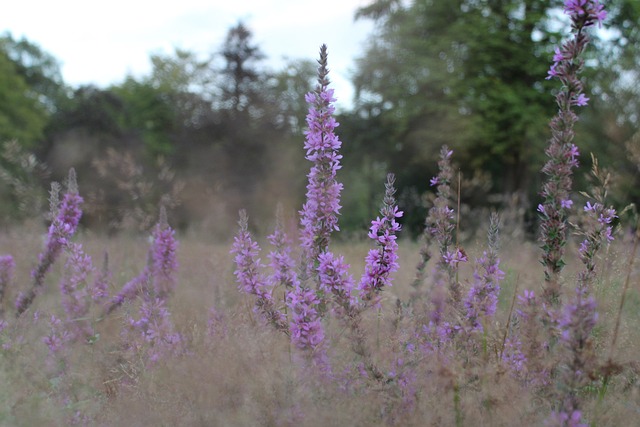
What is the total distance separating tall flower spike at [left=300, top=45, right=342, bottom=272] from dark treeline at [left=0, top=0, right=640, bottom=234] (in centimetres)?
1469

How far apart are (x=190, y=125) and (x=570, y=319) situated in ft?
88.5

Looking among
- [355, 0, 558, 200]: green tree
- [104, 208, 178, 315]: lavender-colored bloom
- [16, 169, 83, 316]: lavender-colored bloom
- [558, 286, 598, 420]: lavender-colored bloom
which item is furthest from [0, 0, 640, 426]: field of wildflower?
[355, 0, 558, 200]: green tree

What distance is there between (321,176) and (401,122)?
801 inches

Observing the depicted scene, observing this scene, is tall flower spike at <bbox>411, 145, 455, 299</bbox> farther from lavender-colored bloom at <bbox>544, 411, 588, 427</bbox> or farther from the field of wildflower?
lavender-colored bloom at <bbox>544, 411, 588, 427</bbox>

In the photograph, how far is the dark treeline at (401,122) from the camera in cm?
2066

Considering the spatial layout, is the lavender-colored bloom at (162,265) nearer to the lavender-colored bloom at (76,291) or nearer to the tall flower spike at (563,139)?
the lavender-colored bloom at (76,291)

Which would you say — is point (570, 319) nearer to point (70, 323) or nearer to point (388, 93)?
point (70, 323)

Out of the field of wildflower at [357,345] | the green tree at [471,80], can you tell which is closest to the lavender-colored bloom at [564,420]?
the field of wildflower at [357,345]

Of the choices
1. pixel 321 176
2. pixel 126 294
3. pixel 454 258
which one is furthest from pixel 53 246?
pixel 454 258

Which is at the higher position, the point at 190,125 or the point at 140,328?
the point at 190,125

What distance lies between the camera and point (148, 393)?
306 centimetres

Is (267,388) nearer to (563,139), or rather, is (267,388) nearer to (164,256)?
(563,139)

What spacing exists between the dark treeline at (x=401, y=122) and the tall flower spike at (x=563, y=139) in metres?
14.7

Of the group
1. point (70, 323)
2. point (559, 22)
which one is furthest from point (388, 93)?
point (70, 323)
